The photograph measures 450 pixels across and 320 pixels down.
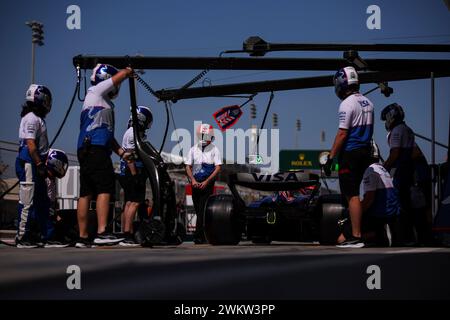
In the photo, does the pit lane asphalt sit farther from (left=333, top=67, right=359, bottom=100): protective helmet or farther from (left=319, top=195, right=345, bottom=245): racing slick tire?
(left=319, top=195, right=345, bottom=245): racing slick tire

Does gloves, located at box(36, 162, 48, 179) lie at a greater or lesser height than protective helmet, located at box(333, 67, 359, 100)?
lesser

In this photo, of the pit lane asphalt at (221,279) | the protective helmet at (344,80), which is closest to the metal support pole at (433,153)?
the protective helmet at (344,80)

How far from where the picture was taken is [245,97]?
11711mm

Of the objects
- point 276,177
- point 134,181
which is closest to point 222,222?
point 276,177

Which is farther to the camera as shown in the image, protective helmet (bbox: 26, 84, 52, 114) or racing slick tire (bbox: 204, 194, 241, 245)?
racing slick tire (bbox: 204, 194, 241, 245)

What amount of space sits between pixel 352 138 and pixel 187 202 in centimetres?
1796

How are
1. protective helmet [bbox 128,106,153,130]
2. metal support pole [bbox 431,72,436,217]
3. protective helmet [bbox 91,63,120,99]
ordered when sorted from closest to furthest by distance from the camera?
protective helmet [bbox 91,63,120,99] → protective helmet [bbox 128,106,153,130] → metal support pole [bbox 431,72,436,217]

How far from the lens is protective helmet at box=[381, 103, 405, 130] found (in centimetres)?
833

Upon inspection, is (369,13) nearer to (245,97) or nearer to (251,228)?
(251,228)

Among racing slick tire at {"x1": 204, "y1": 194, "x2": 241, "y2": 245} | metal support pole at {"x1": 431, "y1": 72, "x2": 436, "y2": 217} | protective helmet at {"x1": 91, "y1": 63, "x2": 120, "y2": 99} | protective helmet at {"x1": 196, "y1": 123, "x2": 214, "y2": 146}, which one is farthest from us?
protective helmet at {"x1": 196, "y1": 123, "x2": 214, "y2": 146}

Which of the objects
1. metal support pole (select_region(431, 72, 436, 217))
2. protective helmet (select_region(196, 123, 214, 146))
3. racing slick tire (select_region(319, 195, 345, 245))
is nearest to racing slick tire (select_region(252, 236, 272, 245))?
racing slick tire (select_region(319, 195, 345, 245))

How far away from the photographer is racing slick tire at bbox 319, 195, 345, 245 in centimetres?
768

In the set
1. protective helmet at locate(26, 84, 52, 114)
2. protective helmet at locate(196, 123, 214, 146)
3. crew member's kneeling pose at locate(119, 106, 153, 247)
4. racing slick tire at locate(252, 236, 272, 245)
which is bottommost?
racing slick tire at locate(252, 236, 272, 245)

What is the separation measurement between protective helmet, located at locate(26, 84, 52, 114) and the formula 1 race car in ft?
→ 7.23
